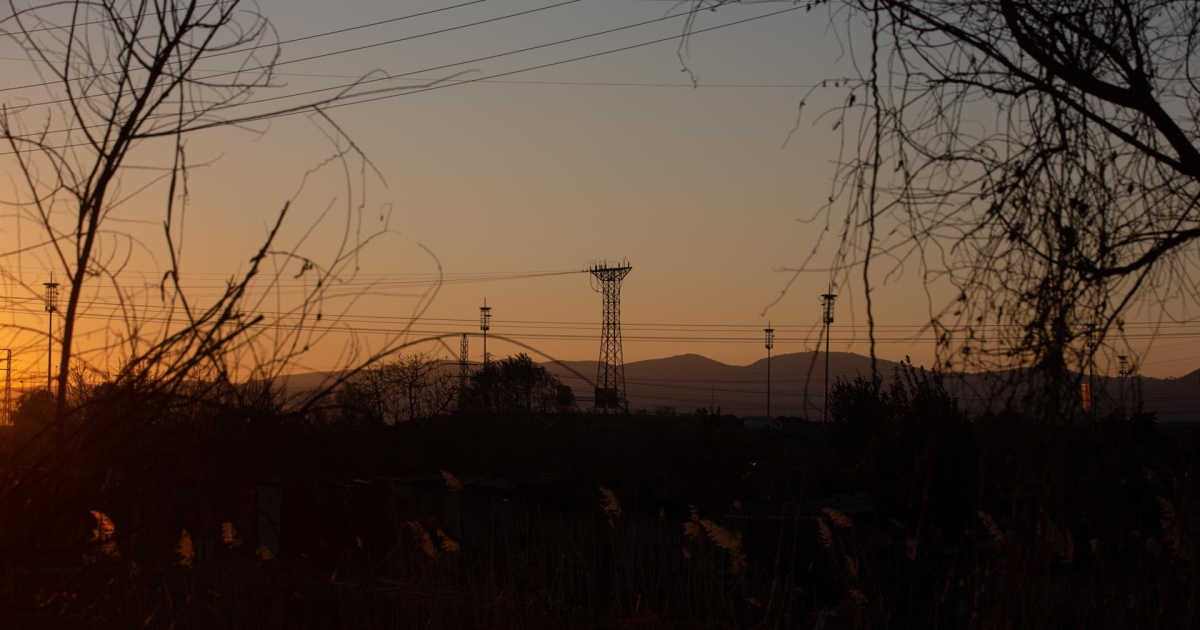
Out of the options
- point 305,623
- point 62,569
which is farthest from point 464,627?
point 62,569

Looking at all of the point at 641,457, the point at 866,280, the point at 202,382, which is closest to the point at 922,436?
the point at 866,280

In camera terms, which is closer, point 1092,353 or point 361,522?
point 1092,353

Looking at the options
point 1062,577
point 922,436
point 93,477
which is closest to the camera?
point 93,477

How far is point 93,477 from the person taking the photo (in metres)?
3.21

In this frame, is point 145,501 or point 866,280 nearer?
point 866,280

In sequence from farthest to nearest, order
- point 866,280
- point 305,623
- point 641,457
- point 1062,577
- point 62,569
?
point 641,457
point 305,623
point 1062,577
point 62,569
point 866,280

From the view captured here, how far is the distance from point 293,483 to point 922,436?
2804 mm

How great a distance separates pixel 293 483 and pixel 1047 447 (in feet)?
9.14

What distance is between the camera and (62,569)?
345cm

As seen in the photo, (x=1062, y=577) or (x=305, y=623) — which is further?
(x=305, y=623)

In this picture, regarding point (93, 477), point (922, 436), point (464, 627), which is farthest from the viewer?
point (464, 627)

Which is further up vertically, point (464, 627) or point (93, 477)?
point (93, 477)

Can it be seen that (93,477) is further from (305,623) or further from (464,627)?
(305,623)

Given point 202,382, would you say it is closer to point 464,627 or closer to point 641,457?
point 464,627
